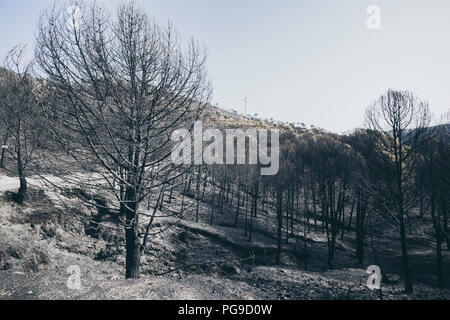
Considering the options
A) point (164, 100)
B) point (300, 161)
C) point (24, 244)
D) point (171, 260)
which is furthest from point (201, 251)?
point (164, 100)

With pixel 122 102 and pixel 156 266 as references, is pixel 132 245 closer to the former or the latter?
pixel 122 102

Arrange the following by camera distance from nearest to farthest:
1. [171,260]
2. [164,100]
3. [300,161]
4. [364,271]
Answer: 1. [164,100]
2. [171,260]
3. [364,271]
4. [300,161]

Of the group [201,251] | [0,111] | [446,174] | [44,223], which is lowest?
[201,251]

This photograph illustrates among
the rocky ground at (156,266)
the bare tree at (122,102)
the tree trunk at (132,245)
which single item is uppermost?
the bare tree at (122,102)

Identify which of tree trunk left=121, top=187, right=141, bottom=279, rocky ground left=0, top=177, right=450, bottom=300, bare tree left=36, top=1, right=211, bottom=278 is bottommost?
rocky ground left=0, top=177, right=450, bottom=300

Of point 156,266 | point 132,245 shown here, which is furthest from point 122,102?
point 156,266

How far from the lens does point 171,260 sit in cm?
1861

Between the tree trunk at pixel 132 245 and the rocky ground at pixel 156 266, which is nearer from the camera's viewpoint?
the rocky ground at pixel 156 266

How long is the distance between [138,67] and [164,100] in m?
0.92

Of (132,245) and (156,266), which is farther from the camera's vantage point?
(156,266)

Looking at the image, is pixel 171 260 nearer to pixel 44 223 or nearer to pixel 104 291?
pixel 44 223

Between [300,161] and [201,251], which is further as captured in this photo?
[300,161]

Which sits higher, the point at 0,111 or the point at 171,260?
the point at 0,111
